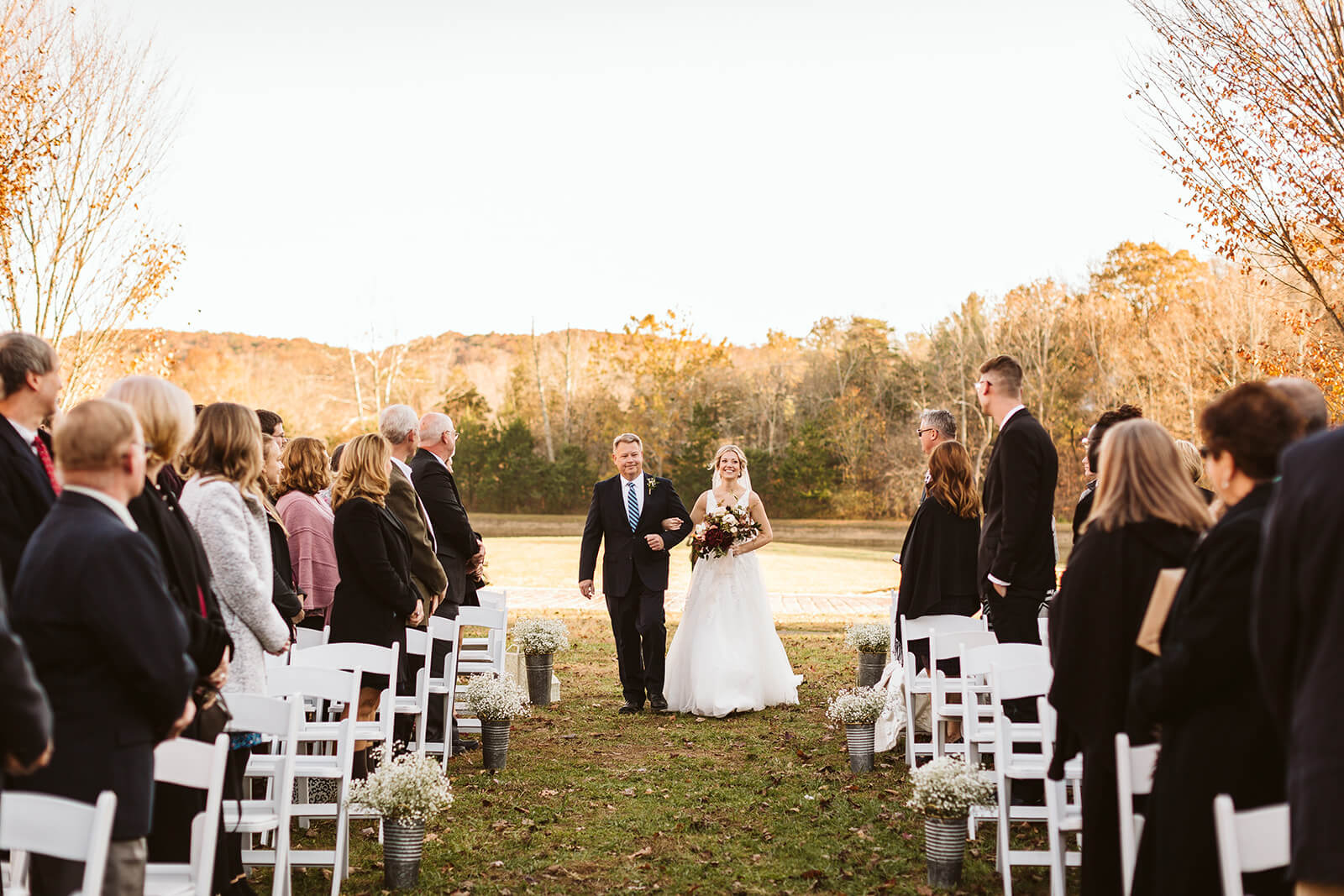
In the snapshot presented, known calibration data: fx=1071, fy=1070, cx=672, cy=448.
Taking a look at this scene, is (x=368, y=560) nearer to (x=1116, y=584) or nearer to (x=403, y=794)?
(x=403, y=794)

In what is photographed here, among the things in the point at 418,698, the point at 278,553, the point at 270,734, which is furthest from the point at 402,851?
the point at 278,553

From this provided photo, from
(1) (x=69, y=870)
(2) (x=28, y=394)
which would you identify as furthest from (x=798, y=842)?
(2) (x=28, y=394)

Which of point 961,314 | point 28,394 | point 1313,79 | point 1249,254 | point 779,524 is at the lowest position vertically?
point 779,524

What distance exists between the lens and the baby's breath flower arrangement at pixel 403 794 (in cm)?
503

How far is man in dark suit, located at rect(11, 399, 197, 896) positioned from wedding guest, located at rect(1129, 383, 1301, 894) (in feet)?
9.63

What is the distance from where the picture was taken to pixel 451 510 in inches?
332

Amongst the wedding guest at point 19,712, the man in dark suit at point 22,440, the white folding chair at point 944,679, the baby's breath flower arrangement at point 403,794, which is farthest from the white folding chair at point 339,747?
the white folding chair at point 944,679

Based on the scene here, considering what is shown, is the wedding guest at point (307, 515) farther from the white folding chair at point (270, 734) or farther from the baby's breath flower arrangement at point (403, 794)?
the white folding chair at point (270, 734)

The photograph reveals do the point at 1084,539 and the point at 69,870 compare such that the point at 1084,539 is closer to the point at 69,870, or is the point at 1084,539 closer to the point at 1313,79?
the point at 69,870

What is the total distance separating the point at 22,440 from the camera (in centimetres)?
401

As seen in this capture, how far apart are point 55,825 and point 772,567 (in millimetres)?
26119

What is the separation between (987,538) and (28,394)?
17.3ft

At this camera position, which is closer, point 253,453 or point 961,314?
point 253,453

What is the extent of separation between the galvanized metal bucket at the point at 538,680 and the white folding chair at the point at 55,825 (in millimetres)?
7613
